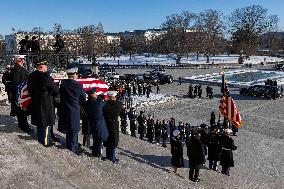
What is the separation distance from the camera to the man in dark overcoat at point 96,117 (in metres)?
7.47

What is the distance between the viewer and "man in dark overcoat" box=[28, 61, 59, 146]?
7234mm

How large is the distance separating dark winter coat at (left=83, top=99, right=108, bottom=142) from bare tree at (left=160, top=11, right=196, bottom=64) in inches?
2480

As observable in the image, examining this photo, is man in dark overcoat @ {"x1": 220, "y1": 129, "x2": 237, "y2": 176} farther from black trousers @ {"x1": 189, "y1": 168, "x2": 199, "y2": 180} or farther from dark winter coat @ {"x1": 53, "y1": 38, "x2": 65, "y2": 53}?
dark winter coat @ {"x1": 53, "y1": 38, "x2": 65, "y2": 53}

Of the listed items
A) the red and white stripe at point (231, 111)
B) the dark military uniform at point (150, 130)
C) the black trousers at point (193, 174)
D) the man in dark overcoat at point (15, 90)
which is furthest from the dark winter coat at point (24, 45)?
the black trousers at point (193, 174)

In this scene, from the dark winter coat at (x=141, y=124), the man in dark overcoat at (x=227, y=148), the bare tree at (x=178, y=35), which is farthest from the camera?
the bare tree at (x=178, y=35)

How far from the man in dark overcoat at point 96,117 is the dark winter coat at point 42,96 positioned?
0.64 meters

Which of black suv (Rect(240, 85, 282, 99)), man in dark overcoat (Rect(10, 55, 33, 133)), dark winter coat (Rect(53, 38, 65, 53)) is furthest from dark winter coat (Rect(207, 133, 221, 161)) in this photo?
black suv (Rect(240, 85, 282, 99))

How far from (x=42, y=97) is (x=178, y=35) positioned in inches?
2648

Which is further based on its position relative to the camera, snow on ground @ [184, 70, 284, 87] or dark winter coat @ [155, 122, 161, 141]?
snow on ground @ [184, 70, 284, 87]

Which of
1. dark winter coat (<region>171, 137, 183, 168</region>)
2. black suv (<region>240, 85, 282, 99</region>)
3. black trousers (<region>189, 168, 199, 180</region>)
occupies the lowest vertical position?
black suv (<region>240, 85, 282, 99</region>)

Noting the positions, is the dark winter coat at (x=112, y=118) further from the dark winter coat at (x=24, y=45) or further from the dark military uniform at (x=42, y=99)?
the dark winter coat at (x=24, y=45)

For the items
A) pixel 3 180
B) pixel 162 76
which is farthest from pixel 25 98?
pixel 162 76

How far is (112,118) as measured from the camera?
7.73 meters

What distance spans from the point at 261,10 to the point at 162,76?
45015 mm
